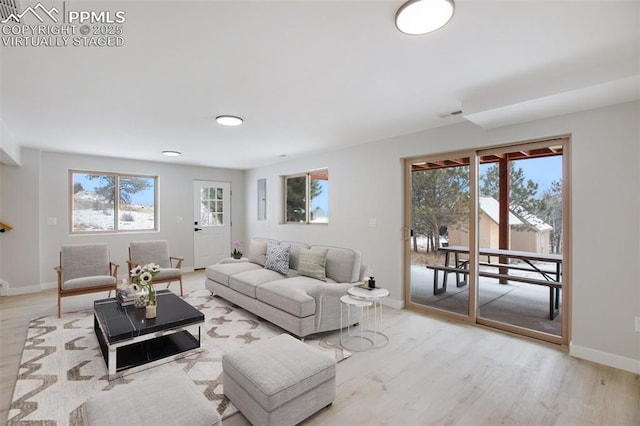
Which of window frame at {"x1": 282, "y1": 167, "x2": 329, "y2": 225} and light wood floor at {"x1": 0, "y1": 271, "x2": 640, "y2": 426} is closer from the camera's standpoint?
light wood floor at {"x1": 0, "y1": 271, "x2": 640, "y2": 426}

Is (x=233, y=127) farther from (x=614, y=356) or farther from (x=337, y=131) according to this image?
(x=614, y=356)

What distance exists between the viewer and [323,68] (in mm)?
2295

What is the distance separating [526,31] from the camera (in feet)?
6.01

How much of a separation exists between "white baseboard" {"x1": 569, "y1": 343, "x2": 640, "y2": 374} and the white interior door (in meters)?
6.67

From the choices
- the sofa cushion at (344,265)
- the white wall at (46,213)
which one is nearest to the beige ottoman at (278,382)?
the sofa cushion at (344,265)

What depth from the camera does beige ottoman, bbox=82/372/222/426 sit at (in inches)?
57.7

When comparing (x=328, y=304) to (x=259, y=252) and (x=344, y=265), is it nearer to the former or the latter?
(x=344, y=265)

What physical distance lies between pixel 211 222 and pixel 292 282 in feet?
14.4

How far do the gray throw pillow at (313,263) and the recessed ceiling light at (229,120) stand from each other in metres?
1.87

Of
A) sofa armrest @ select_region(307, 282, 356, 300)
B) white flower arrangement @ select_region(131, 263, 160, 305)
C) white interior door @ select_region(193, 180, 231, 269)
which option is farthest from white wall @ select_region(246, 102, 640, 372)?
white interior door @ select_region(193, 180, 231, 269)

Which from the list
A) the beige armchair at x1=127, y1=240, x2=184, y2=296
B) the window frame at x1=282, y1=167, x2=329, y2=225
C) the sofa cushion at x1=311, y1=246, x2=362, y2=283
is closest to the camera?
the sofa cushion at x1=311, y1=246, x2=362, y2=283

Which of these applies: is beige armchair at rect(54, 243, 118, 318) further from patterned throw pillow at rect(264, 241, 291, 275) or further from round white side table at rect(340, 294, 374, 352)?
round white side table at rect(340, 294, 374, 352)

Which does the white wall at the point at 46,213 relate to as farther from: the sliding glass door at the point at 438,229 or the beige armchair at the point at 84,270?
the sliding glass door at the point at 438,229

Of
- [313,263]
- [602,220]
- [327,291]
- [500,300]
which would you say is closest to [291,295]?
[327,291]
